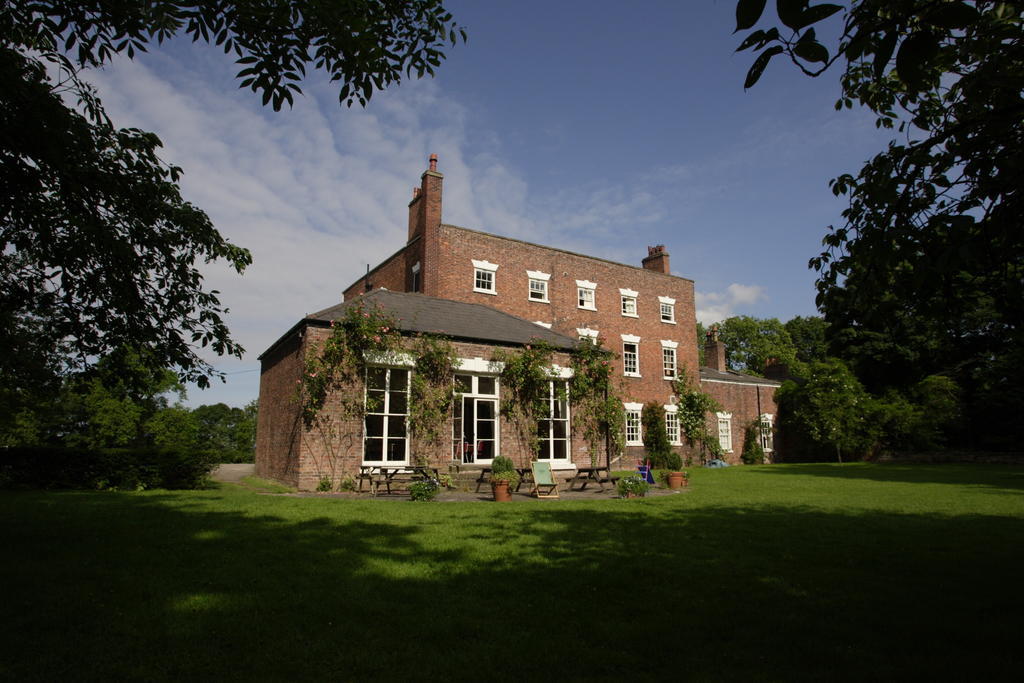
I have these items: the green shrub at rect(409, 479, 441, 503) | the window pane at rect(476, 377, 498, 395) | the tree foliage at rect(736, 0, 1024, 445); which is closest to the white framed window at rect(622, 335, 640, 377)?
the window pane at rect(476, 377, 498, 395)

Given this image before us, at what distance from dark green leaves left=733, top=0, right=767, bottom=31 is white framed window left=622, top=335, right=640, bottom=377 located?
2821 cm

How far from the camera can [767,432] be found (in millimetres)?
34062

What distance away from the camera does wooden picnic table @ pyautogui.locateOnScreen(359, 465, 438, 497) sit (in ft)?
46.0

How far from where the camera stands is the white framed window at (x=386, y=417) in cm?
1577

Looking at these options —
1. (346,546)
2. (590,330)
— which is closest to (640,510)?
(346,546)

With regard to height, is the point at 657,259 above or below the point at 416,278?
above

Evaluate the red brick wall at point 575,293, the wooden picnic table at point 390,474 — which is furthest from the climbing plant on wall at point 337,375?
the red brick wall at point 575,293

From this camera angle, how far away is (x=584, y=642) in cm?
415

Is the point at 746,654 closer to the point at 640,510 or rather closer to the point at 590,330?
the point at 640,510

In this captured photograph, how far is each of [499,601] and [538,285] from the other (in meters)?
23.3

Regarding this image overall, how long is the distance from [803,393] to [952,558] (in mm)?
29026

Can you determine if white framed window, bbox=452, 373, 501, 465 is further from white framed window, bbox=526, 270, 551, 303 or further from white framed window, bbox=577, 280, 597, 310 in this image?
white framed window, bbox=577, 280, 597, 310

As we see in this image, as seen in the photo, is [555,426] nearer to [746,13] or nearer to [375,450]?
[375,450]

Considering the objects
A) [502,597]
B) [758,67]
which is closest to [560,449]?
[502,597]
